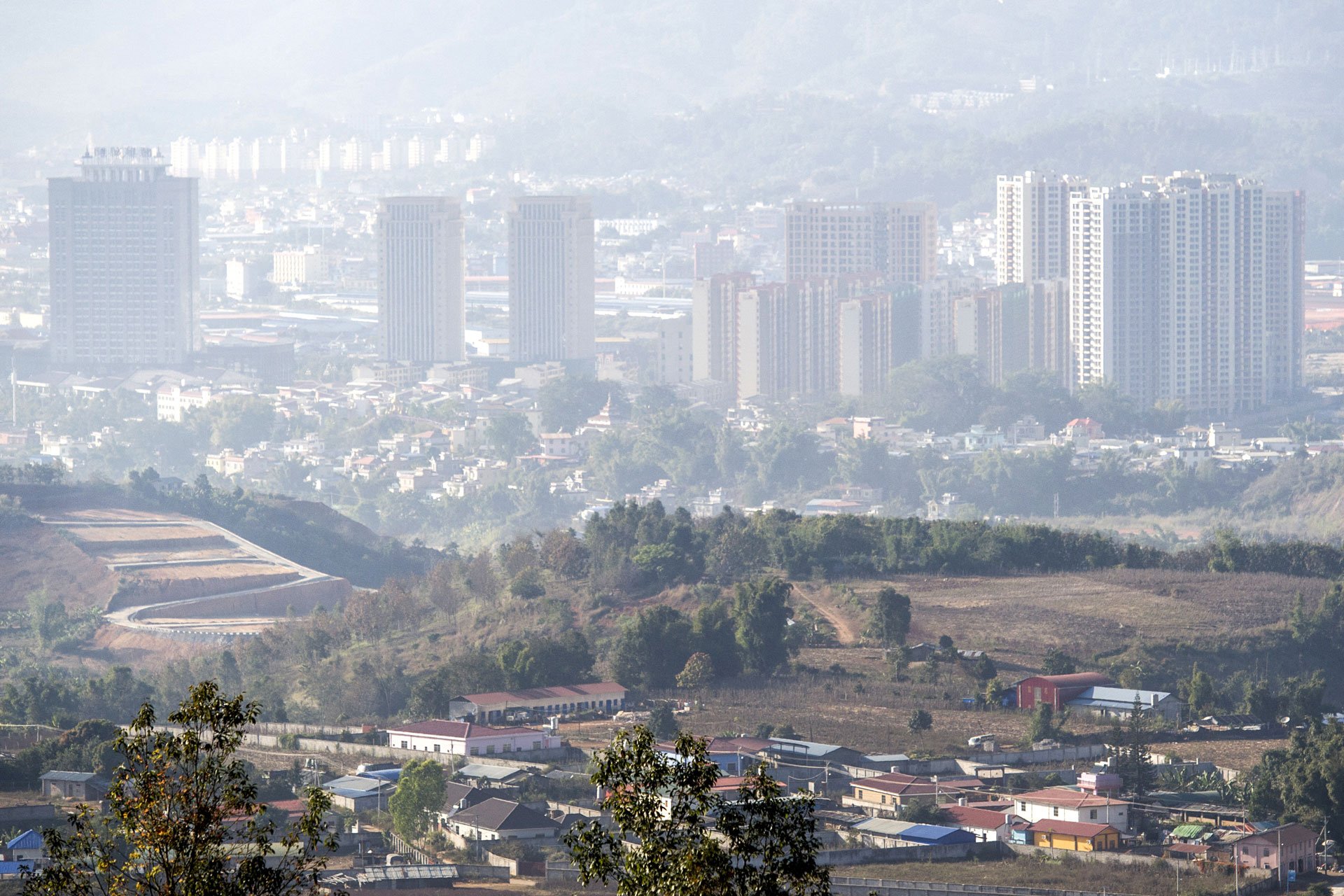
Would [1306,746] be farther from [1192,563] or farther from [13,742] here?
[13,742]

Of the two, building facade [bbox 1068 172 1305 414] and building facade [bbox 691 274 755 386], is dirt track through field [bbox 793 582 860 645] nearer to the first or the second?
building facade [bbox 1068 172 1305 414]

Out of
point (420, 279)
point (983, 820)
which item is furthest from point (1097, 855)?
point (420, 279)

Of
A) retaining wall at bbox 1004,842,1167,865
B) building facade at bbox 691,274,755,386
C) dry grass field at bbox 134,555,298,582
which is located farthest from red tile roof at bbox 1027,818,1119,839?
building facade at bbox 691,274,755,386

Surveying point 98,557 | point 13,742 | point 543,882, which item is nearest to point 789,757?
point 543,882

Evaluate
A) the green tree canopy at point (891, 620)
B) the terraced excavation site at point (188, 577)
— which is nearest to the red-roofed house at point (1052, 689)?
the green tree canopy at point (891, 620)

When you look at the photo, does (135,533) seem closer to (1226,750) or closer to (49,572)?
(49,572)

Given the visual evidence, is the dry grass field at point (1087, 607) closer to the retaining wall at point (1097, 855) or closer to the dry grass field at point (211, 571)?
the retaining wall at point (1097, 855)
